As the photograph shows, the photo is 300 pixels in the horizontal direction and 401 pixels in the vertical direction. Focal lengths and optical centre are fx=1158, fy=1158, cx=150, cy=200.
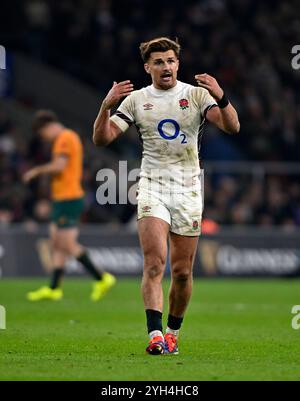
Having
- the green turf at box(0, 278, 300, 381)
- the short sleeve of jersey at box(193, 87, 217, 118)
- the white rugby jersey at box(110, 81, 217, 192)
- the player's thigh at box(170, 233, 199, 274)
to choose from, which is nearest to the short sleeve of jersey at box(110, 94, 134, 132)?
the white rugby jersey at box(110, 81, 217, 192)

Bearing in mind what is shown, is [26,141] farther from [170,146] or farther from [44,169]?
[170,146]

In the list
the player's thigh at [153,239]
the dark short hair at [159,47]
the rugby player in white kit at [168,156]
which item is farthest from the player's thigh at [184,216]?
the dark short hair at [159,47]

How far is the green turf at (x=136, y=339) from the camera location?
8359 mm

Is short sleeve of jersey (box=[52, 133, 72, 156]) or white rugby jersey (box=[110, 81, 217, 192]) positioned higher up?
short sleeve of jersey (box=[52, 133, 72, 156])

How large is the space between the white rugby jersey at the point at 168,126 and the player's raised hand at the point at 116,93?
313mm

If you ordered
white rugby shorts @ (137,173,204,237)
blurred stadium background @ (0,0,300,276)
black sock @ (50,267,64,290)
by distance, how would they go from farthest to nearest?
1. blurred stadium background @ (0,0,300,276)
2. black sock @ (50,267,64,290)
3. white rugby shorts @ (137,173,204,237)

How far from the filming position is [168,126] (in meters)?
9.80

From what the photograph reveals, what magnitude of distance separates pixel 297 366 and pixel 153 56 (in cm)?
283

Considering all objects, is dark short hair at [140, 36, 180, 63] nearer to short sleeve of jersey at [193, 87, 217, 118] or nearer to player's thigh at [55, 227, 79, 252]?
short sleeve of jersey at [193, 87, 217, 118]

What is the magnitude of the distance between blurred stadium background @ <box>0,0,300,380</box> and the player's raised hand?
262 cm

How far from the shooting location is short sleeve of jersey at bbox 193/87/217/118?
9750 mm

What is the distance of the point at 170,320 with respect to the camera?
9992 mm

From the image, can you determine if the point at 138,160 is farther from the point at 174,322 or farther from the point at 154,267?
the point at 154,267

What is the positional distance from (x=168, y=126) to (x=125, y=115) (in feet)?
1.26
